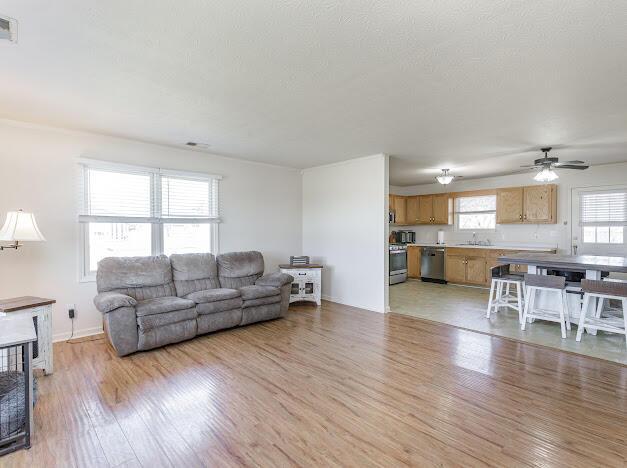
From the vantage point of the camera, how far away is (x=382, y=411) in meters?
2.33

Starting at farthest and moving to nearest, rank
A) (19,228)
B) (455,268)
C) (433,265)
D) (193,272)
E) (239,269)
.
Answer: (433,265)
(455,268)
(239,269)
(193,272)
(19,228)

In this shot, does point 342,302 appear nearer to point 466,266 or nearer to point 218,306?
point 218,306

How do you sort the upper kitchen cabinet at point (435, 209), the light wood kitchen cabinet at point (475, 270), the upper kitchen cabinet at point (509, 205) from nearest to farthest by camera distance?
the upper kitchen cabinet at point (509, 205) → the light wood kitchen cabinet at point (475, 270) → the upper kitchen cabinet at point (435, 209)

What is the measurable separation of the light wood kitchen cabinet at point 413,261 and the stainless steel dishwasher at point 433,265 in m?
0.12

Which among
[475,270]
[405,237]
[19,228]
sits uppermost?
[19,228]

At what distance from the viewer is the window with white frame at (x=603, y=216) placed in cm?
566

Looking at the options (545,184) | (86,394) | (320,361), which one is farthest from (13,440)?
(545,184)

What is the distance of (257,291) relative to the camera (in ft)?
14.4

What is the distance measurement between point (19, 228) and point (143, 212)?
1534 millimetres

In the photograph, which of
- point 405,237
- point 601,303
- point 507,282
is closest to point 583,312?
point 601,303

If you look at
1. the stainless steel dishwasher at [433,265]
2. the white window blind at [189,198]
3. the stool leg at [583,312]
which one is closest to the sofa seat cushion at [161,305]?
the white window blind at [189,198]

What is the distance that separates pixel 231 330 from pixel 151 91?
2.90 meters

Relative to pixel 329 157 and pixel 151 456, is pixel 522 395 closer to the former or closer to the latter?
pixel 151 456

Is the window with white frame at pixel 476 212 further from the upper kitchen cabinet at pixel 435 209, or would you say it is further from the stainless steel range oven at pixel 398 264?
the stainless steel range oven at pixel 398 264
